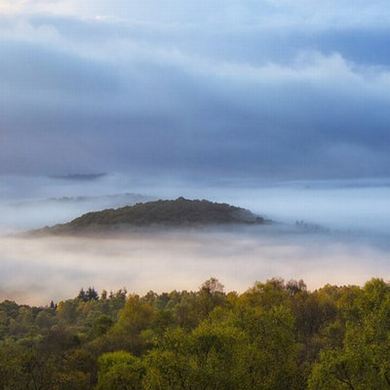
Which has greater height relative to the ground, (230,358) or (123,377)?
(230,358)

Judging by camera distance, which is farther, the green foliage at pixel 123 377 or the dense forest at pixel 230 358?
the green foliage at pixel 123 377

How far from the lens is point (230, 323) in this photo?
7394 centimetres

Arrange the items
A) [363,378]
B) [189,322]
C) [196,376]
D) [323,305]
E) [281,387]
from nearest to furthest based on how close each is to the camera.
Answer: [363,378] < [196,376] < [281,387] < [189,322] < [323,305]

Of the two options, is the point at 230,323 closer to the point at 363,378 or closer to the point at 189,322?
the point at 363,378

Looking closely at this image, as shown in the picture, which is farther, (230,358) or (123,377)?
(123,377)

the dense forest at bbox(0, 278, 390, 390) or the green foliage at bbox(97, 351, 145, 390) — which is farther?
the green foliage at bbox(97, 351, 145, 390)

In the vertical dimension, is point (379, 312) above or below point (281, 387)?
above

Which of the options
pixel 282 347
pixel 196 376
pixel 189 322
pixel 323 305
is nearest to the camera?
pixel 196 376

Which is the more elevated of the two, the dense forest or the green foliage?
the dense forest

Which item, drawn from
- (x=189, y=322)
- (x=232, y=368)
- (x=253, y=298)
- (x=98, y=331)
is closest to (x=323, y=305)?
(x=253, y=298)

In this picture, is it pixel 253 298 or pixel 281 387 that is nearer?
pixel 281 387

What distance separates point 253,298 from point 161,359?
57.3 meters

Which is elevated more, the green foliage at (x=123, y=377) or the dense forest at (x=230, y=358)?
the dense forest at (x=230, y=358)

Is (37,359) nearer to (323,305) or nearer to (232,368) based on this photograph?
(232,368)
